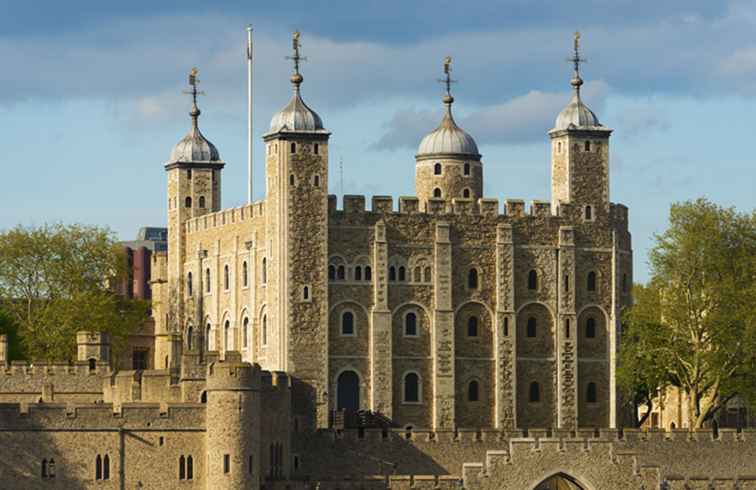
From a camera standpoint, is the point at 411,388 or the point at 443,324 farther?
the point at 443,324

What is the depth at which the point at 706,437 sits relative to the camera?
11181 cm

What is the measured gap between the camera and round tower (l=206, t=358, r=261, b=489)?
308 ft

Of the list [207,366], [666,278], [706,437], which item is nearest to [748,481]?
[706,437]

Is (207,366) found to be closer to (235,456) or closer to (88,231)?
(235,456)

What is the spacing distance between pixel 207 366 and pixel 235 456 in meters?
4.72

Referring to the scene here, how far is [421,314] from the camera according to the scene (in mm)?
122312

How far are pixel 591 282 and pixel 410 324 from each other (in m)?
9.15

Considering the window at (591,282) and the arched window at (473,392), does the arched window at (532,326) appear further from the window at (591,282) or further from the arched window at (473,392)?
the arched window at (473,392)

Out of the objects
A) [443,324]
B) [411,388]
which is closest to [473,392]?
[411,388]

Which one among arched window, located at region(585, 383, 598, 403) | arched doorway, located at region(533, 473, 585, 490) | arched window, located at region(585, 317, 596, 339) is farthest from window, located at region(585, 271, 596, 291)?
arched doorway, located at region(533, 473, 585, 490)

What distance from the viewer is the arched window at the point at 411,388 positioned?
121688 millimetres

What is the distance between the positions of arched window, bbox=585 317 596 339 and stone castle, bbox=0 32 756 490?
0.05 metres

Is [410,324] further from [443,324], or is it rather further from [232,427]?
[232,427]

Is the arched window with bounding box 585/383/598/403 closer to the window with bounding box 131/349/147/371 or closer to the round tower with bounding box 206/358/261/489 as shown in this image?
the window with bounding box 131/349/147/371
